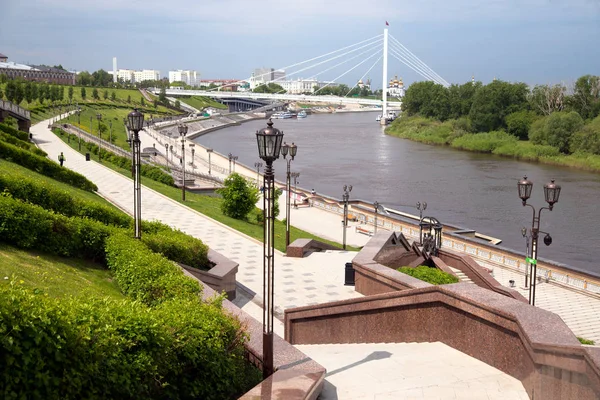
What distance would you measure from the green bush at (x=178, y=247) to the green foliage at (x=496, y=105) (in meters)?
48.5

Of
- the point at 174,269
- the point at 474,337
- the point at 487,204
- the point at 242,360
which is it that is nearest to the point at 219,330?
the point at 242,360

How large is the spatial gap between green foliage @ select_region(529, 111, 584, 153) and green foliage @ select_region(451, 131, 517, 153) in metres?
2.64

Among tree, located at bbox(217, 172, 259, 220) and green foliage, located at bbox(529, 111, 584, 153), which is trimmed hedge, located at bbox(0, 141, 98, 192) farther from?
green foliage, located at bbox(529, 111, 584, 153)

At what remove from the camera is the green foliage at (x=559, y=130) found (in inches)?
1705

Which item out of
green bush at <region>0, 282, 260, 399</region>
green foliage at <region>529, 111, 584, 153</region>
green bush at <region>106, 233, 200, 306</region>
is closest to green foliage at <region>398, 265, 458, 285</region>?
green bush at <region>106, 233, 200, 306</region>

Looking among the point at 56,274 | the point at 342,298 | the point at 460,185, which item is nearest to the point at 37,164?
the point at 342,298

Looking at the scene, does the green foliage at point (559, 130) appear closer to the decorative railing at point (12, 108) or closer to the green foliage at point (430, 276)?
the decorative railing at point (12, 108)

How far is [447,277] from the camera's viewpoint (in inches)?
319

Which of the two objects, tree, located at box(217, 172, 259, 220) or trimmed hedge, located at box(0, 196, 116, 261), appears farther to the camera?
tree, located at box(217, 172, 259, 220)

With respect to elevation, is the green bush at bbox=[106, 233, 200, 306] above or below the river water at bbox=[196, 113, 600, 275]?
above

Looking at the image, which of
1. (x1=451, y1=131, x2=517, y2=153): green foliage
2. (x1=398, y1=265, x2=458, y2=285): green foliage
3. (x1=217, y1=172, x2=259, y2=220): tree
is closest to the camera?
(x1=398, y1=265, x2=458, y2=285): green foliage

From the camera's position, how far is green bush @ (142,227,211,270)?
7.40 meters

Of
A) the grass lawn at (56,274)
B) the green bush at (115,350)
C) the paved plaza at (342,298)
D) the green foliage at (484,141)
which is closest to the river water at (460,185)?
the green foliage at (484,141)

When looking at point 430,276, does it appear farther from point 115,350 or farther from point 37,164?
point 37,164
